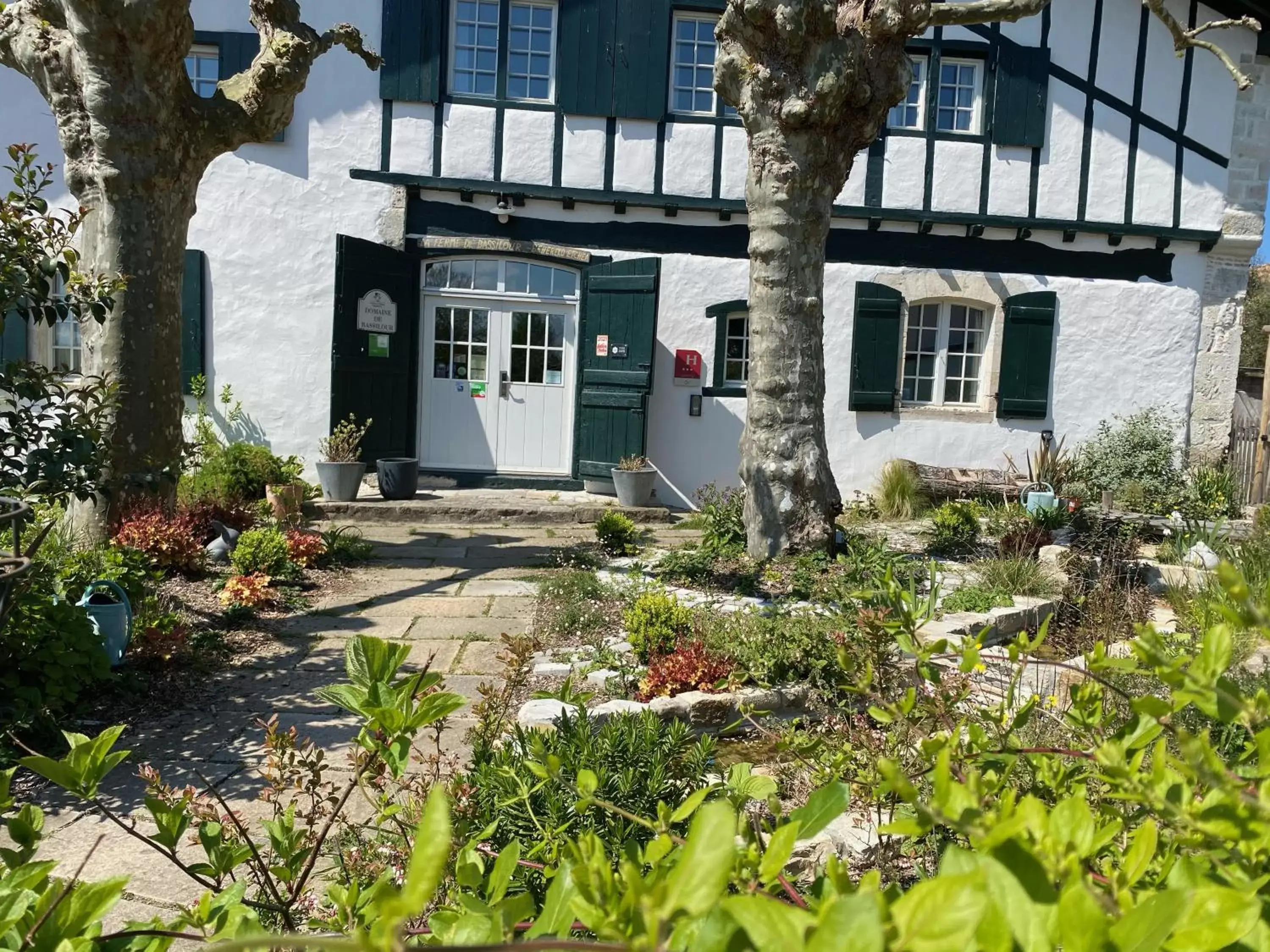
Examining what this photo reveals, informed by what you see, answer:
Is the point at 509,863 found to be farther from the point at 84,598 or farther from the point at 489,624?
the point at 489,624

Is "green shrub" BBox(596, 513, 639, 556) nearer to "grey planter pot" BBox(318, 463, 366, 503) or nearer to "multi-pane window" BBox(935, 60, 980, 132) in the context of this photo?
"grey planter pot" BBox(318, 463, 366, 503)

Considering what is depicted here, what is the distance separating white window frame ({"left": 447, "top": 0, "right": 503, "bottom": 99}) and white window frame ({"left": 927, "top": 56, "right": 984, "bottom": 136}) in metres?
4.63

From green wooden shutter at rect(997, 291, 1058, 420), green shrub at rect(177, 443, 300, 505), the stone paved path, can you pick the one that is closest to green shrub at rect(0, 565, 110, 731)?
the stone paved path

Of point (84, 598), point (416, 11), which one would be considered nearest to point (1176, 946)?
point (84, 598)

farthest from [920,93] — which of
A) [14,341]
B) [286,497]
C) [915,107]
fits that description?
[14,341]

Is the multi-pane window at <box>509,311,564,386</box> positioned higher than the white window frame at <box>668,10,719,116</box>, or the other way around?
the white window frame at <box>668,10,719,116</box>

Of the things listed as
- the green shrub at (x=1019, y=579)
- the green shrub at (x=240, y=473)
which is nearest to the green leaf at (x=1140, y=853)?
the green shrub at (x=1019, y=579)

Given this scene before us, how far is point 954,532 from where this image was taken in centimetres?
724

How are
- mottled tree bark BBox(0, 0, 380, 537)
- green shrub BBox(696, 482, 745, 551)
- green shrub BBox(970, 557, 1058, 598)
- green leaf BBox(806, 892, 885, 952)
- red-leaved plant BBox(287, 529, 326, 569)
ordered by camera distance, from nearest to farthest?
green leaf BBox(806, 892, 885, 952) → mottled tree bark BBox(0, 0, 380, 537) → green shrub BBox(970, 557, 1058, 598) → red-leaved plant BBox(287, 529, 326, 569) → green shrub BBox(696, 482, 745, 551)

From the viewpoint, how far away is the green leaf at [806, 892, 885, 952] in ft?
1.72

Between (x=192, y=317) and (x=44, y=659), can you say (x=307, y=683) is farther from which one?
(x=192, y=317)

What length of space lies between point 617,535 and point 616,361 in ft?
9.84

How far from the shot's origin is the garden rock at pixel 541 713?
318 centimetres

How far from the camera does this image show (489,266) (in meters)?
9.81
